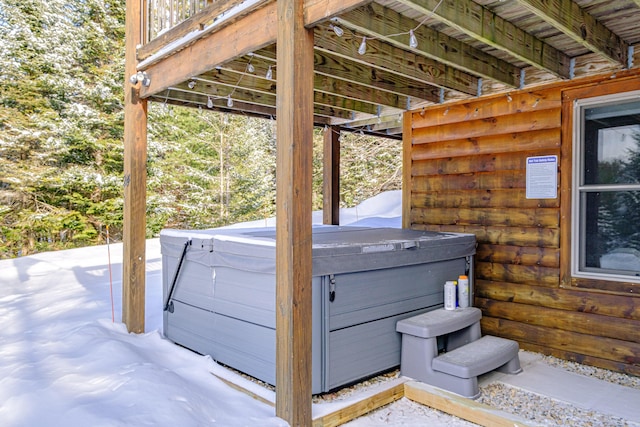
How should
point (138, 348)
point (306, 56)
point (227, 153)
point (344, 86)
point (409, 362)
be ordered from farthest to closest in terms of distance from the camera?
point (227, 153) < point (344, 86) < point (138, 348) < point (409, 362) < point (306, 56)

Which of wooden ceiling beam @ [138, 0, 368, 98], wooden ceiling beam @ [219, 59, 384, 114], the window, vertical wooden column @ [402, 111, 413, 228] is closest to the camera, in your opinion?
wooden ceiling beam @ [138, 0, 368, 98]

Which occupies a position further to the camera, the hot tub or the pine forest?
the pine forest

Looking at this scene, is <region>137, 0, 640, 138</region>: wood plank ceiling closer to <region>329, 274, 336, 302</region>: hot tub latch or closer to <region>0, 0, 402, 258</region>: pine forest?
<region>329, 274, 336, 302</region>: hot tub latch

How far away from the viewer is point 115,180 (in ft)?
34.3

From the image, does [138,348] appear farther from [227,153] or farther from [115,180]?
[227,153]

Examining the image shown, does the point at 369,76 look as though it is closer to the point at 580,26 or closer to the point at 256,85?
the point at 256,85

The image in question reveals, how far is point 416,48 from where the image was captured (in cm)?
265

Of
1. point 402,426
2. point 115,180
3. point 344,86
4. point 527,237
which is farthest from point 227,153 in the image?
point 402,426

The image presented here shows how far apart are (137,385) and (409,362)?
5.75ft

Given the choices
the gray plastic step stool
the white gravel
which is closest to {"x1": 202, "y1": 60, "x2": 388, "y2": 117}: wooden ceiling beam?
the gray plastic step stool

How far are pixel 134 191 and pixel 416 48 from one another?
2525 millimetres

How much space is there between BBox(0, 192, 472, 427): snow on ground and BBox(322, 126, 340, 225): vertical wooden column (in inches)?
97.6

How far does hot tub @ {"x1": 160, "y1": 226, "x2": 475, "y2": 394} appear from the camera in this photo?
2625 millimetres

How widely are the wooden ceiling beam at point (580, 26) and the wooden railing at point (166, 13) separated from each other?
7.13ft
